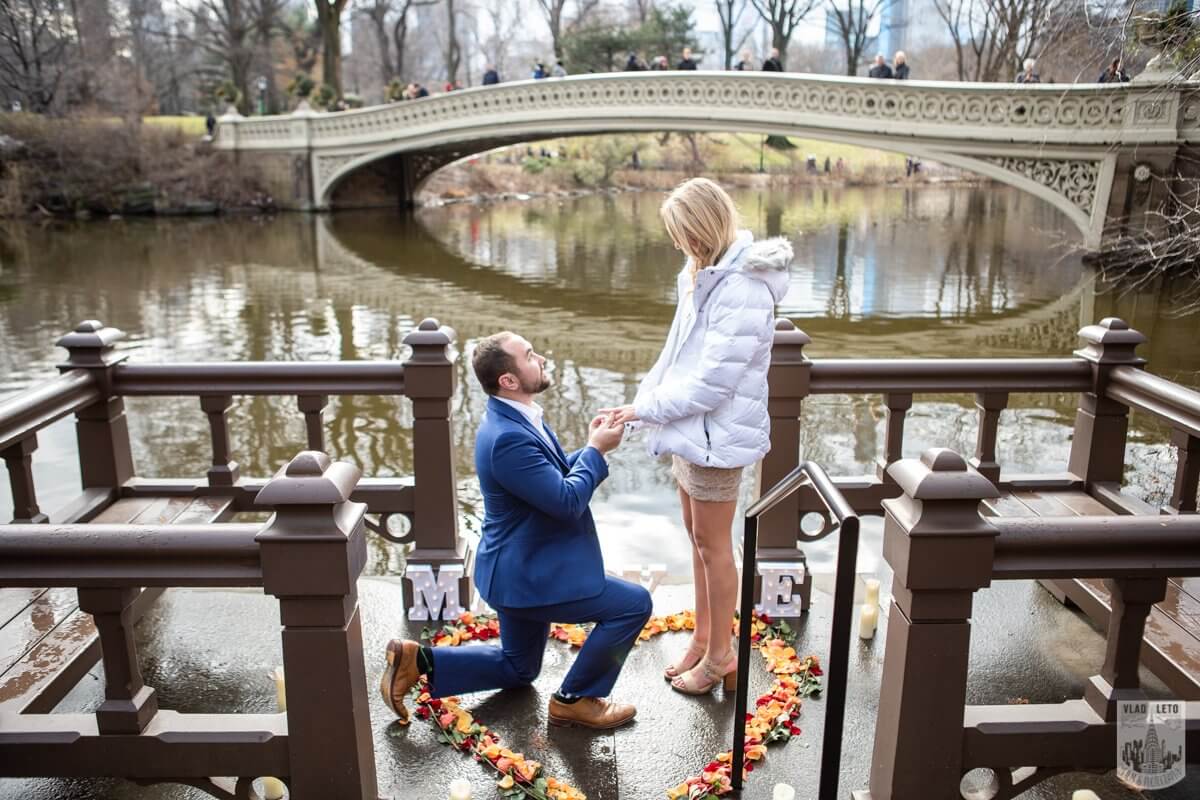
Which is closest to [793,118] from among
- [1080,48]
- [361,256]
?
[361,256]

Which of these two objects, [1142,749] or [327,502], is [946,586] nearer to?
[1142,749]

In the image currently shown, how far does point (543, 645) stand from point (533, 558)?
0.49 m

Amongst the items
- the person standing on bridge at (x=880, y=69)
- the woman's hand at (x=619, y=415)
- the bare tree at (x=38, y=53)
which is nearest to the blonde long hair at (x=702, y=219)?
the woman's hand at (x=619, y=415)

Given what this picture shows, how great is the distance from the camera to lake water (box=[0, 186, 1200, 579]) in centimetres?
898

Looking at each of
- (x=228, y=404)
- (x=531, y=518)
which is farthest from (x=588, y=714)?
(x=228, y=404)

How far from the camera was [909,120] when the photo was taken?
1994 centimetres

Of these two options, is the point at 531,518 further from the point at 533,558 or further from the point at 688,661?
the point at 688,661

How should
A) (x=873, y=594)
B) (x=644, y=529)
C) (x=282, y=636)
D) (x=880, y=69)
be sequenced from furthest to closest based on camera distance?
(x=880, y=69), (x=644, y=529), (x=873, y=594), (x=282, y=636)

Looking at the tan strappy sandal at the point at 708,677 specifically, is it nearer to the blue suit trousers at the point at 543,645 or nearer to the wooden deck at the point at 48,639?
the blue suit trousers at the point at 543,645

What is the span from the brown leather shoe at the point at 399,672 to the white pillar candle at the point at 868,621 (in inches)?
69.2

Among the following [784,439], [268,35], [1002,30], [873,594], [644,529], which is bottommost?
[644,529]

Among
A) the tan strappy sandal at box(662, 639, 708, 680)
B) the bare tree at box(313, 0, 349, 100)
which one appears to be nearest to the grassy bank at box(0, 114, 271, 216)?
the bare tree at box(313, 0, 349, 100)

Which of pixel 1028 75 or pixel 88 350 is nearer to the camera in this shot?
pixel 88 350

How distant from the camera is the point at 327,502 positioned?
2.30 metres
